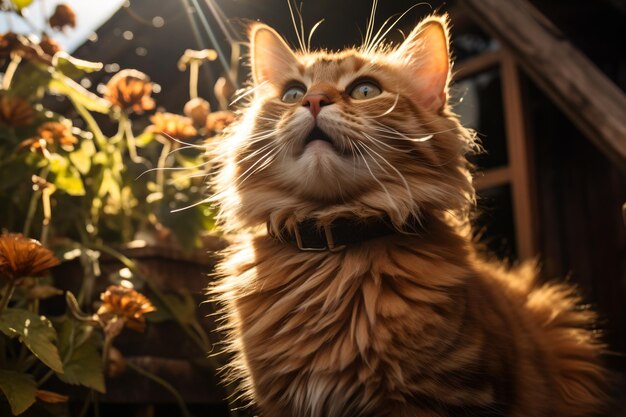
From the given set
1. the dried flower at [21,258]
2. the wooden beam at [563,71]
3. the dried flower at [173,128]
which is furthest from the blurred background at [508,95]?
the dried flower at [21,258]

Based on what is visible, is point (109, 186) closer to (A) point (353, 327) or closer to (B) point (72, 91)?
(B) point (72, 91)

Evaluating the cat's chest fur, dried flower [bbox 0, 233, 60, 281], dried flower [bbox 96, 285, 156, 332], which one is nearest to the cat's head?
the cat's chest fur

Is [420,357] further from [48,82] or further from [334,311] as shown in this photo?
[48,82]

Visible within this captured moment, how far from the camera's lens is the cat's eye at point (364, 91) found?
1.55m

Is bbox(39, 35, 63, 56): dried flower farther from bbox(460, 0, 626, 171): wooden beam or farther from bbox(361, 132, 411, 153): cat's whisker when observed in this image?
bbox(460, 0, 626, 171): wooden beam

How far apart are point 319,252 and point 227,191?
13.7 inches

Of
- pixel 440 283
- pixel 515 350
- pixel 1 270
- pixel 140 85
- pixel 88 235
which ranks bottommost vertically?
pixel 515 350

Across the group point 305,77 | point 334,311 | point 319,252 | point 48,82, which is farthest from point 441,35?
point 48,82

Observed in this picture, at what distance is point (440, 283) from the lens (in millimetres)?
1371

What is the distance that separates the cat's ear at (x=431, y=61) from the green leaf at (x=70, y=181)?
1140mm

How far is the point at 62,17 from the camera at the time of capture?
216 cm

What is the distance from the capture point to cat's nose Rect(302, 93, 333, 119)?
4.63 ft

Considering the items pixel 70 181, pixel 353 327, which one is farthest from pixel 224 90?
pixel 353 327

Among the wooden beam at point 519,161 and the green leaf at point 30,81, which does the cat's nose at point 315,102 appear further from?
the wooden beam at point 519,161
